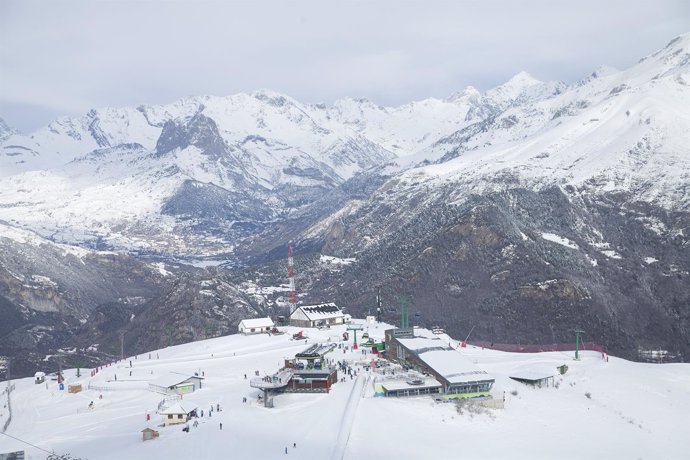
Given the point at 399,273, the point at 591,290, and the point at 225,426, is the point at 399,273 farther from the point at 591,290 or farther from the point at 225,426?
the point at 225,426

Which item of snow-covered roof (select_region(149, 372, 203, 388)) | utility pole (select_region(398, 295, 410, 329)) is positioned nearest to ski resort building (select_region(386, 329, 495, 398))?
utility pole (select_region(398, 295, 410, 329))

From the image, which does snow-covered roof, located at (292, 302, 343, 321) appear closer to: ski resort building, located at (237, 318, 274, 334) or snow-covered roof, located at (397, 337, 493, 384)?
ski resort building, located at (237, 318, 274, 334)

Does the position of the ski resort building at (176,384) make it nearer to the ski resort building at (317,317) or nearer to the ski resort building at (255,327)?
the ski resort building at (255,327)

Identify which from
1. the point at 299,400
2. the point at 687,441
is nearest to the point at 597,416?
the point at 687,441

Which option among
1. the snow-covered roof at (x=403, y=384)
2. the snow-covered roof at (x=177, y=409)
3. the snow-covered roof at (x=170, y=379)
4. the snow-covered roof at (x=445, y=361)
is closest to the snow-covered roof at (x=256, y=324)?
the snow-covered roof at (x=170, y=379)

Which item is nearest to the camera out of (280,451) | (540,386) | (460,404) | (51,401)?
(280,451)

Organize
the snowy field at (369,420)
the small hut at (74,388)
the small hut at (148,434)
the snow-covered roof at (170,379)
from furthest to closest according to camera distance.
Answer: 1. the small hut at (74,388)
2. the snow-covered roof at (170,379)
3. the small hut at (148,434)
4. the snowy field at (369,420)
